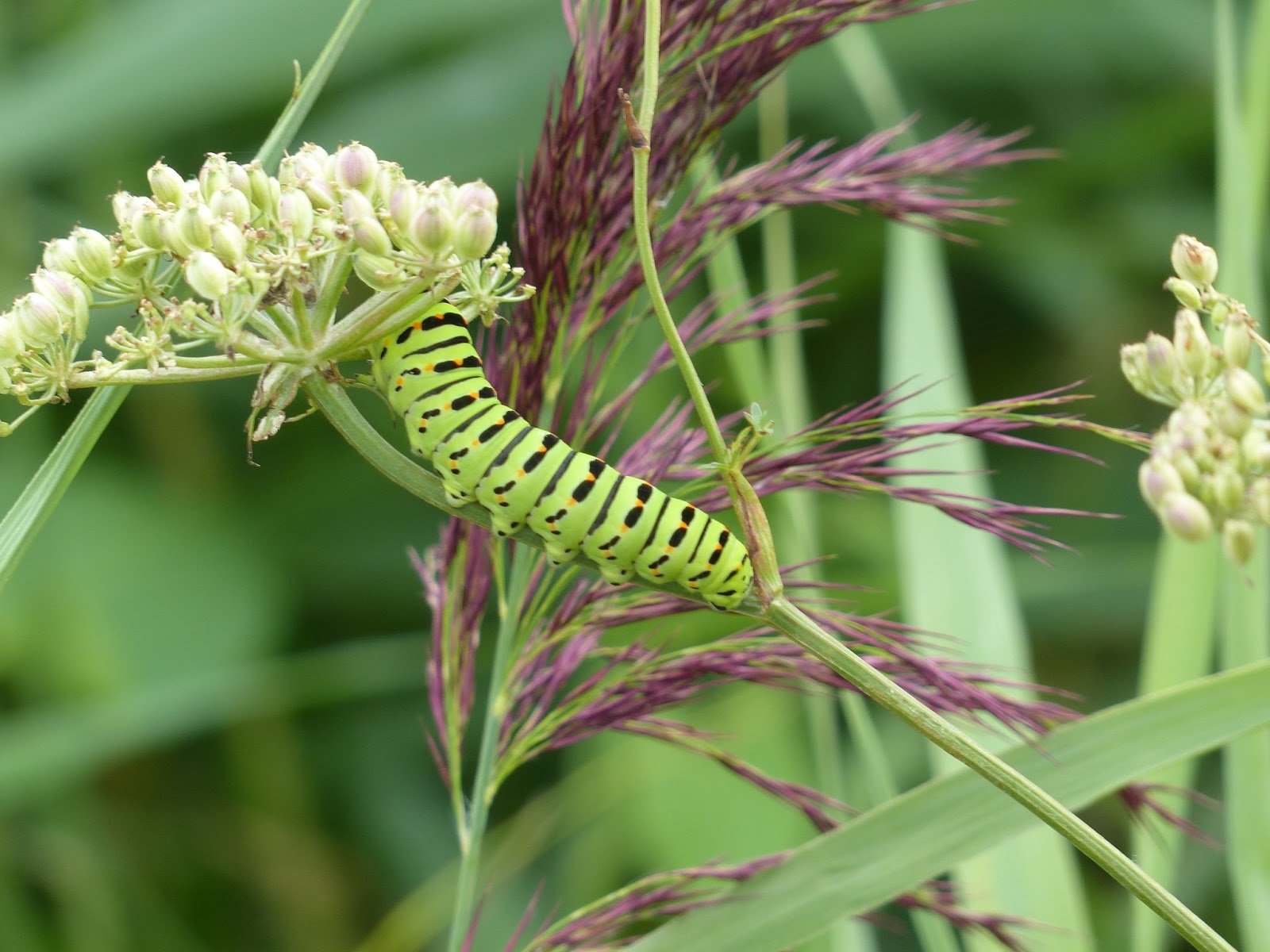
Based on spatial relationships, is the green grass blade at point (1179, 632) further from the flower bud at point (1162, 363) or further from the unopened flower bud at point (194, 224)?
the unopened flower bud at point (194, 224)

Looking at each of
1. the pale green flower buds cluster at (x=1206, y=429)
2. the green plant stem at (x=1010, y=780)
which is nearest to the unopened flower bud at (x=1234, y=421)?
the pale green flower buds cluster at (x=1206, y=429)

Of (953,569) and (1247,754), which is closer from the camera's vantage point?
(1247,754)

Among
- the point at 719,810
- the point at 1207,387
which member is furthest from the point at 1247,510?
the point at 719,810

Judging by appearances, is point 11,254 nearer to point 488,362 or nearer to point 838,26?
point 488,362

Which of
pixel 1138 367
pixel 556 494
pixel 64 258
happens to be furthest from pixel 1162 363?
pixel 64 258

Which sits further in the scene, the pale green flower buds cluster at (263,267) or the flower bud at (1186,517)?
the pale green flower buds cluster at (263,267)

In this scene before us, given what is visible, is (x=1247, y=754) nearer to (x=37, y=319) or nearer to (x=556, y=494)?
(x=556, y=494)

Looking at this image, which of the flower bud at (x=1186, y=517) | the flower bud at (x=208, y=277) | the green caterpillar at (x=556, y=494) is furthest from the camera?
the green caterpillar at (x=556, y=494)
